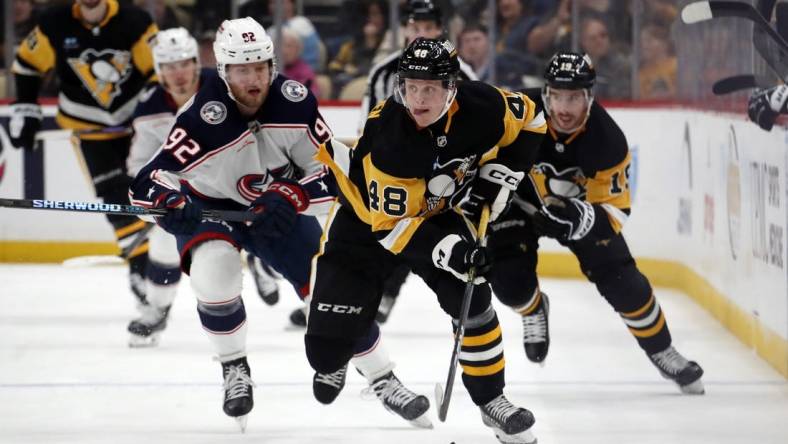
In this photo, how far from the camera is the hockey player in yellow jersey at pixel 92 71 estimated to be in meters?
5.74

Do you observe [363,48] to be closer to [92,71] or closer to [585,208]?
[92,71]

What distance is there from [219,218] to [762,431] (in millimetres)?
1660

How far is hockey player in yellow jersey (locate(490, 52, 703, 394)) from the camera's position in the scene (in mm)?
4012

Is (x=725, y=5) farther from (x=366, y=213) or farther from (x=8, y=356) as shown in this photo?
(x=8, y=356)

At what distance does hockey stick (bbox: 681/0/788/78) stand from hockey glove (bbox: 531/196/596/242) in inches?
32.5

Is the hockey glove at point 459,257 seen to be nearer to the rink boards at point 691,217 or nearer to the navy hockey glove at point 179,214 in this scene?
the navy hockey glove at point 179,214

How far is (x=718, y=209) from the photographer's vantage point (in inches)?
219

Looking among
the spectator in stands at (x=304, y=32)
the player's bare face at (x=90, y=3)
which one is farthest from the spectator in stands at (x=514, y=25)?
the player's bare face at (x=90, y=3)

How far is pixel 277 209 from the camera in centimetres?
360

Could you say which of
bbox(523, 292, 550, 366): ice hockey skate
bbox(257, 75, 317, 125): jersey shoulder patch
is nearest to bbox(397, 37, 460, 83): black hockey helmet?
bbox(257, 75, 317, 125): jersey shoulder patch

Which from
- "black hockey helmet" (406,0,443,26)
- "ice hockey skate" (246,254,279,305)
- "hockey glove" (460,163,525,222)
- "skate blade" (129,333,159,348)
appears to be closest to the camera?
"hockey glove" (460,163,525,222)

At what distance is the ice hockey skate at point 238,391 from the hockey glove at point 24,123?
2.58 metres

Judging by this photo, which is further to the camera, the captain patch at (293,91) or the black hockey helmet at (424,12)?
the black hockey helmet at (424,12)

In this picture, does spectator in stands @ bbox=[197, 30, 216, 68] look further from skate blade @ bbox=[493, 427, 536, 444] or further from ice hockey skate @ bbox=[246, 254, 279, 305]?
skate blade @ bbox=[493, 427, 536, 444]
